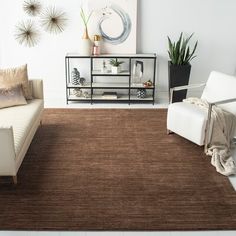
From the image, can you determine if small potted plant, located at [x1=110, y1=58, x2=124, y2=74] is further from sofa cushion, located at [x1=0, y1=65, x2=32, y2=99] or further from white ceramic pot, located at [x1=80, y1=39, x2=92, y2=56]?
Answer: sofa cushion, located at [x1=0, y1=65, x2=32, y2=99]

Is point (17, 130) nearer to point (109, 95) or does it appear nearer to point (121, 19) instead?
point (109, 95)

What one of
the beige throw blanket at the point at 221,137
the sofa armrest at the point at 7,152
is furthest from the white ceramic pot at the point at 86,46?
the sofa armrest at the point at 7,152

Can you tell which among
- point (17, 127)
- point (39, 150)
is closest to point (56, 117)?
point (39, 150)

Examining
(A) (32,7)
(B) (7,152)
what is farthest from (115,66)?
(B) (7,152)

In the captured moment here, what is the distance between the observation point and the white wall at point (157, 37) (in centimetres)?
551

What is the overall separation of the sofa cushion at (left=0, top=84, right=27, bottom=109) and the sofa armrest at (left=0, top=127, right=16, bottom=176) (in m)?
1.17

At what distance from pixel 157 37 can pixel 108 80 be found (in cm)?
103

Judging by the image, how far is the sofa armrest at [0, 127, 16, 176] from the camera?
314cm

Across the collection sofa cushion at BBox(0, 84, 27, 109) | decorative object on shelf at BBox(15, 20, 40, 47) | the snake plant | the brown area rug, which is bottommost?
the brown area rug

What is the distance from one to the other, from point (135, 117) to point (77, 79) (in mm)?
1198

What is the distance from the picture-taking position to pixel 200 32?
5637 millimetres

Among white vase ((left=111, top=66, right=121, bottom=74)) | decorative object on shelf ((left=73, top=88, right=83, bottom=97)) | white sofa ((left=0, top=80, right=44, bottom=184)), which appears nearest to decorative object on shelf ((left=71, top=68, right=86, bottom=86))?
decorative object on shelf ((left=73, top=88, right=83, bottom=97))

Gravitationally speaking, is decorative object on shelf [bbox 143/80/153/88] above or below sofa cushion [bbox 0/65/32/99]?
below

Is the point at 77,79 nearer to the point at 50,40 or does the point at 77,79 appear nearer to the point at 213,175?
the point at 50,40
